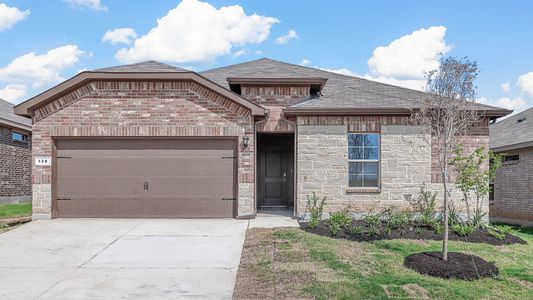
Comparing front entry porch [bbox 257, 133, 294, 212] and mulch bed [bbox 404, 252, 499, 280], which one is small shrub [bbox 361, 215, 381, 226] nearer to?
mulch bed [bbox 404, 252, 499, 280]

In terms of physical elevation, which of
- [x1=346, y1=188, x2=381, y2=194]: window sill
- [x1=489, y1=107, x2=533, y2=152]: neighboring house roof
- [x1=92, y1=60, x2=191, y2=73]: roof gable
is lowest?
[x1=346, y1=188, x2=381, y2=194]: window sill

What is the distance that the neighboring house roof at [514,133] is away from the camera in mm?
16328

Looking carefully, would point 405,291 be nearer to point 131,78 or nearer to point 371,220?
point 371,220

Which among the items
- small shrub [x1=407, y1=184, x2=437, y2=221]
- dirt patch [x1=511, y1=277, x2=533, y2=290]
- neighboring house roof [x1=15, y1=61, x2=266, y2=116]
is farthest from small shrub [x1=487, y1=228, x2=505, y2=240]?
neighboring house roof [x1=15, y1=61, x2=266, y2=116]

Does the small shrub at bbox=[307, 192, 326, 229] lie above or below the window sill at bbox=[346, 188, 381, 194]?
below

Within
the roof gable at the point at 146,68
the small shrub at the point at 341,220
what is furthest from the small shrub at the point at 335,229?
the roof gable at the point at 146,68

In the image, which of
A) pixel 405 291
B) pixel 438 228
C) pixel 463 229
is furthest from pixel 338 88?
pixel 405 291

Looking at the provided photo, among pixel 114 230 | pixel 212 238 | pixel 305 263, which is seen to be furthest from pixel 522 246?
pixel 114 230

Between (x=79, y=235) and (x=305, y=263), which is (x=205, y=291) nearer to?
(x=305, y=263)

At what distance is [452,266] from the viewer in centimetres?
750

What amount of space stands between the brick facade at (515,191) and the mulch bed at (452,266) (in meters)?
9.89

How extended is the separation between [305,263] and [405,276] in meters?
1.67

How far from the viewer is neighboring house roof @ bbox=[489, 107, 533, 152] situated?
16.3 m

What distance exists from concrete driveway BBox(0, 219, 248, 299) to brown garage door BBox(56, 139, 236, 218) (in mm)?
588
